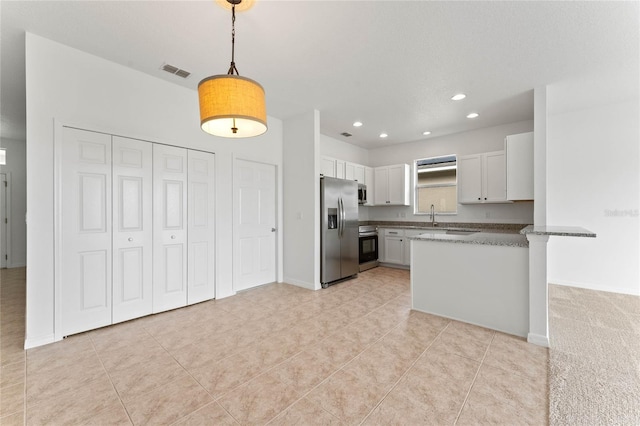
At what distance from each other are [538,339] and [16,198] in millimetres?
9143

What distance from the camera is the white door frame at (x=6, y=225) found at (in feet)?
19.1

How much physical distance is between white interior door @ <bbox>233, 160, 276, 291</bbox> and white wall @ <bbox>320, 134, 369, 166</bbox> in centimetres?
157

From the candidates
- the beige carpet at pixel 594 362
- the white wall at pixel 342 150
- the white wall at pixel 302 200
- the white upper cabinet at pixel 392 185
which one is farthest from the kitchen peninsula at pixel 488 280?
the white wall at pixel 342 150

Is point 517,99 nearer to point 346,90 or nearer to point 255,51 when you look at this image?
point 346,90

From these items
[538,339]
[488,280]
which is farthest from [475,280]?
[538,339]

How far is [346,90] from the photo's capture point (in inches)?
147

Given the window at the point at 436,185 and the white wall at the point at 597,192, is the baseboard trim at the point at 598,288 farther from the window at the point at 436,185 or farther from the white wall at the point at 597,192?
the window at the point at 436,185

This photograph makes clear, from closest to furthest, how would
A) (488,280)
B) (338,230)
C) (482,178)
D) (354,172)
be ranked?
(488,280) → (338,230) → (482,178) → (354,172)

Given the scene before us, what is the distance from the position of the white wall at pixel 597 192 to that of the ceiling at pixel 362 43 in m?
0.56

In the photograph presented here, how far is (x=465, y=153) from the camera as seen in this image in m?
5.64

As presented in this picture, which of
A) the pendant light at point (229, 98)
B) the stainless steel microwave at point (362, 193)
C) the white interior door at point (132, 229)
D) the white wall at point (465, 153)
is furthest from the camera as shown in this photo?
the stainless steel microwave at point (362, 193)

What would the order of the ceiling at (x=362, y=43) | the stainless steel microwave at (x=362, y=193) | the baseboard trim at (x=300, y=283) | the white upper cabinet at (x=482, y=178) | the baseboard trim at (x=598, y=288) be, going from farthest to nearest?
the stainless steel microwave at (x=362, y=193)
the white upper cabinet at (x=482, y=178)
the baseboard trim at (x=300, y=283)
the baseboard trim at (x=598, y=288)
the ceiling at (x=362, y=43)

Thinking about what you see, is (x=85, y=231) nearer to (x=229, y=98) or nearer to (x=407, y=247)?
(x=229, y=98)

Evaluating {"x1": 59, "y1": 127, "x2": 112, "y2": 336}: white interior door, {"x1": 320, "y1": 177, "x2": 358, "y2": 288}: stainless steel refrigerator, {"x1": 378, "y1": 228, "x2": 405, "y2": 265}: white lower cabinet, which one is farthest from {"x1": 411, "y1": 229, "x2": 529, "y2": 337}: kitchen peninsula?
{"x1": 59, "y1": 127, "x2": 112, "y2": 336}: white interior door
